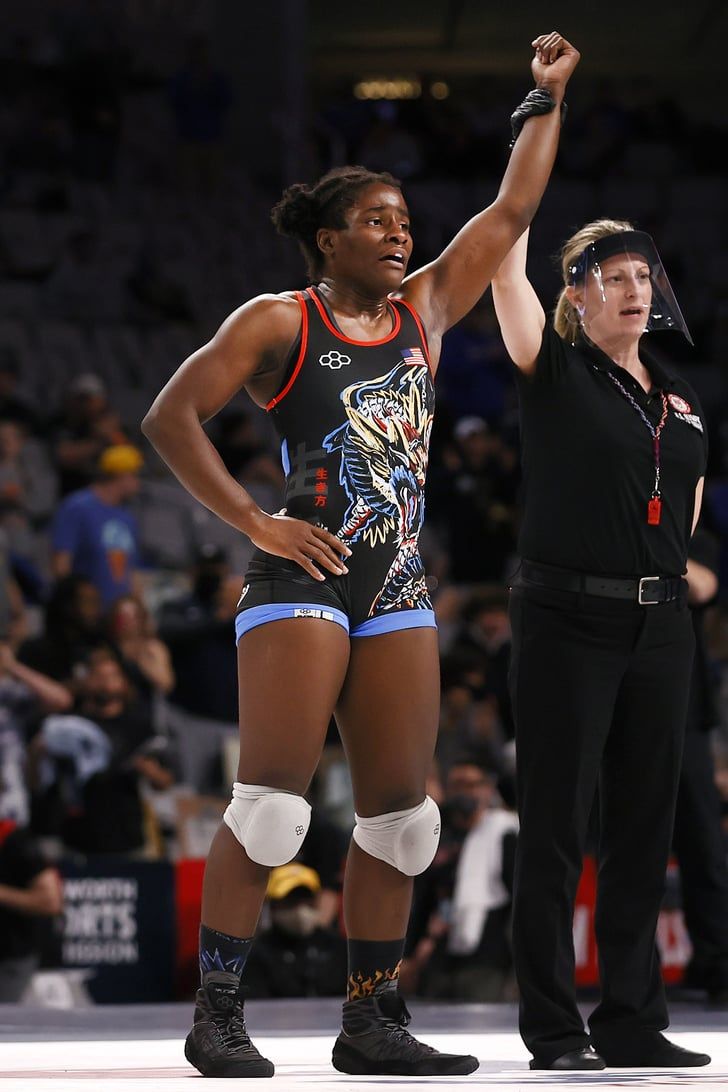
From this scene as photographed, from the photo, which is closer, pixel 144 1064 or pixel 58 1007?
pixel 144 1064

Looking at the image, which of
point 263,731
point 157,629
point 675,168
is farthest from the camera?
point 675,168

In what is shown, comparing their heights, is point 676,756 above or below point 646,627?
below

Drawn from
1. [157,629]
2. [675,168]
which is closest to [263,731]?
[157,629]

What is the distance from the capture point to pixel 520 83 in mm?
18875

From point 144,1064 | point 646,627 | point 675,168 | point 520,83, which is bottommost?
Answer: point 144,1064

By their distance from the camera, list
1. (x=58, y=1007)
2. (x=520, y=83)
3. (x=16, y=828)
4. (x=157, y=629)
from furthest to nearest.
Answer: (x=520, y=83) → (x=157, y=629) → (x=16, y=828) → (x=58, y=1007)

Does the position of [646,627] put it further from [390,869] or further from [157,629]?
[157,629]

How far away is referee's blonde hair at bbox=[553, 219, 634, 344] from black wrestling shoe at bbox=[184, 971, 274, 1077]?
5.20 feet

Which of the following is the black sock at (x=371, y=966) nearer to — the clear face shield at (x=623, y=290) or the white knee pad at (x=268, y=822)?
the white knee pad at (x=268, y=822)

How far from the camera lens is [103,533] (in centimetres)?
873

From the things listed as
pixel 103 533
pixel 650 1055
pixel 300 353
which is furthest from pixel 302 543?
pixel 103 533

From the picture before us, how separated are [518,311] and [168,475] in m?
7.23

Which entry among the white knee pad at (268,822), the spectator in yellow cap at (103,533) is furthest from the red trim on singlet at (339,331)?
the spectator in yellow cap at (103,533)

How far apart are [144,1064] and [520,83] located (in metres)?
16.5
